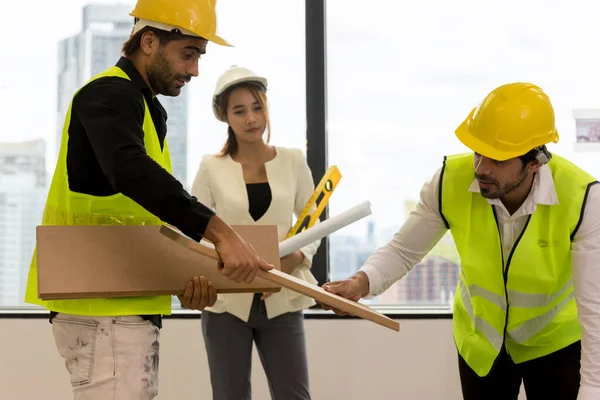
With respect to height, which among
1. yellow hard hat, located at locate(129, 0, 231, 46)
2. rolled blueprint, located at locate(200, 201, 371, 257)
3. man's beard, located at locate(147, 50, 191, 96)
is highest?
yellow hard hat, located at locate(129, 0, 231, 46)

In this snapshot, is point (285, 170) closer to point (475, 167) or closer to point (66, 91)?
point (475, 167)

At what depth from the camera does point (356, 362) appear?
3537 millimetres

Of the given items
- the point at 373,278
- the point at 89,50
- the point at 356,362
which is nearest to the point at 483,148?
the point at 373,278

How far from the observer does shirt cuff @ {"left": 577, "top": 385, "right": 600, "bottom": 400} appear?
1.78 meters

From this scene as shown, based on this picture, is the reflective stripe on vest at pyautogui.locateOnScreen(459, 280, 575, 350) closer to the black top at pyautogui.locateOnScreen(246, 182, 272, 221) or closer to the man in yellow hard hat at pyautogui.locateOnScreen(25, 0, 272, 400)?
the man in yellow hard hat at pyautogui.locateOnScreen(25, 0, 272, 400)

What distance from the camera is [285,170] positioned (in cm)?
285

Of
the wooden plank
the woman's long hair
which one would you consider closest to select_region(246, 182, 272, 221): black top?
the woman's long hair

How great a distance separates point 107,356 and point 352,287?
2.35 feet

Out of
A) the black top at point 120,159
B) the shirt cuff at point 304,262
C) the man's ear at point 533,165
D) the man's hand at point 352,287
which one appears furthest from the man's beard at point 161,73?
the shirt cuff at point 304,262

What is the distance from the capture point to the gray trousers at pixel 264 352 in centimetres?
269

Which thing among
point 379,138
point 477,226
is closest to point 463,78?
point 379,138

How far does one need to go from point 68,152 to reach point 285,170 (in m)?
1.28

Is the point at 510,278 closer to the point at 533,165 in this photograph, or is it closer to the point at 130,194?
the point at 533,165

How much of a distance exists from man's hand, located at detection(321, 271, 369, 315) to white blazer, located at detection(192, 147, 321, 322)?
0.62 meters
